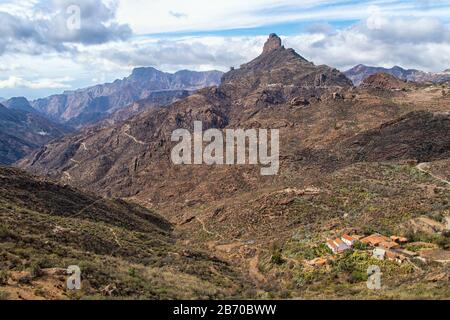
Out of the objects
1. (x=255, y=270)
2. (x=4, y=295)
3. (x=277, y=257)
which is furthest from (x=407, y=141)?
(x=4, y=295)

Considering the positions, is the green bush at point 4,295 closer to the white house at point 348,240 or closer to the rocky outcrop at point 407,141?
the white house at point 348,240

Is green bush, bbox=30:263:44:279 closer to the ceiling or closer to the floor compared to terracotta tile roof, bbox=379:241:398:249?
closer to the ceiling

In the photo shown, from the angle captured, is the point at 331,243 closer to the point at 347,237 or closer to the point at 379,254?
the point at 347,237

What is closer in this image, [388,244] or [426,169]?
[388,244]

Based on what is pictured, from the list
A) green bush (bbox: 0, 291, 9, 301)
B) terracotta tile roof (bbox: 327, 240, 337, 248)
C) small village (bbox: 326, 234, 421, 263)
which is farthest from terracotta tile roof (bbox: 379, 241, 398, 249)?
green bush (bbox: 0, 291, 9, 301)

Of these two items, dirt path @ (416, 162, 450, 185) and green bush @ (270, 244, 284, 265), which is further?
dirt path @ (416, 162, 450, 185)

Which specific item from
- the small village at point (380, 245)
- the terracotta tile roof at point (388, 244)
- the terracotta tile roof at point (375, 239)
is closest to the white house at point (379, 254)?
the small village at point (380, 245)

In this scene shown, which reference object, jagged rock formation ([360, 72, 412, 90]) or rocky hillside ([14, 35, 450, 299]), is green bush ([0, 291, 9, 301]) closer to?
rocky hillside ([14, 35, 450, 299])
